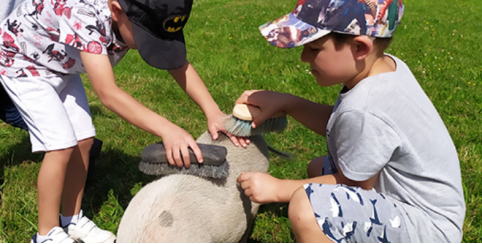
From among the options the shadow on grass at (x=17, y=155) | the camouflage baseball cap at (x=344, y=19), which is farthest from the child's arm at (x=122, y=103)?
the shadow on grass at (x=17, y=155)

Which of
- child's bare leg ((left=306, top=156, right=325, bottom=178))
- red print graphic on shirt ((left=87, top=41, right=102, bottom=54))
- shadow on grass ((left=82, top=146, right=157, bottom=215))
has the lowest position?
shadow on grass ((left=82, top=146, right=157, bottom=215))

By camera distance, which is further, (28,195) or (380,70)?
(28,195)

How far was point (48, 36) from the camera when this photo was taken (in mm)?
2211

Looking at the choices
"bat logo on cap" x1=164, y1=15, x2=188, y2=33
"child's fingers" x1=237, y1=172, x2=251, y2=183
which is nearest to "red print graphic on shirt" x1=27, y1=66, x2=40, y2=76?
"bat logo on cap" x1=164, y1=15, x2=188, y2=33

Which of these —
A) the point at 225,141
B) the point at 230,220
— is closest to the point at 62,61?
the point at 225,141

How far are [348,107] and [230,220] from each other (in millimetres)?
696

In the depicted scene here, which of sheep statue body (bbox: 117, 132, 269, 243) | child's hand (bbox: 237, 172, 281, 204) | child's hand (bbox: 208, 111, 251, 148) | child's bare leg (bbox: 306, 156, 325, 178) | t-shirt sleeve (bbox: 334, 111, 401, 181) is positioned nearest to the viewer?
sheep statue body (bbox: 117, 132, 269, 243)

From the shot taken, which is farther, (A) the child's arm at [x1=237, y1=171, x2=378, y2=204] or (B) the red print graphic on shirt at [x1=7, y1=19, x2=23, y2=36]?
(B) the red print graphic on shirt at [x1=7, y1=19, x2=23, y2=36]

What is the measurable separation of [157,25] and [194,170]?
0.74m

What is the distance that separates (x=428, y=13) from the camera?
29.7 feet

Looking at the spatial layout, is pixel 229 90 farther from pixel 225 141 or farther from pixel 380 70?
pixel 380 70

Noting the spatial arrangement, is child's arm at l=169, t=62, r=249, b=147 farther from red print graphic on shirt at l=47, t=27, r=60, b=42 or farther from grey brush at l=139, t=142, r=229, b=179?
red print graphic on shirt at l=47, t=27, r=60, b=42

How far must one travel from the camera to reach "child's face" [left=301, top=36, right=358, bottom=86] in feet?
5.73

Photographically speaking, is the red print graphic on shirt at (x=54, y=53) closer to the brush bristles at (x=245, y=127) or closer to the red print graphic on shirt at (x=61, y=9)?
the red print graphic on shirt at (x=61, y=9)
